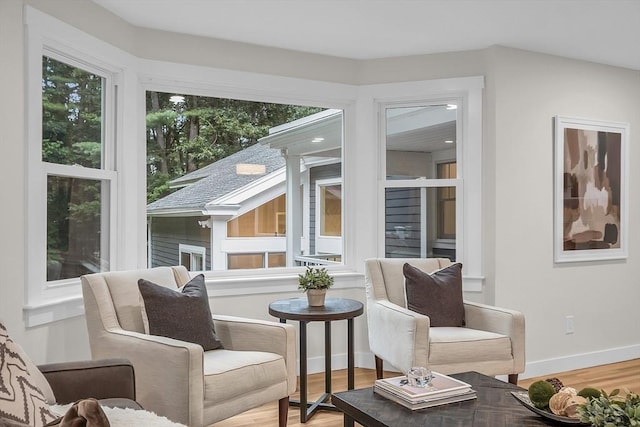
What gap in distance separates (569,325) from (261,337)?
257 cm

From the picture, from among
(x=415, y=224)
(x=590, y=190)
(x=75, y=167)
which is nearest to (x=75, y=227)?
(x=75, y=167)

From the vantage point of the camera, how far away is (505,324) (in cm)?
322

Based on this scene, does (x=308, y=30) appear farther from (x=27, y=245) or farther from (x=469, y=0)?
(x=27, y=245)

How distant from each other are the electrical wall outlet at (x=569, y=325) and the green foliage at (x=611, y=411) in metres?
2.67

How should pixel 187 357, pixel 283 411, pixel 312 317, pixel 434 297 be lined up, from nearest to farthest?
pixel 187 357 → pixel 283 411 → pixel 312 317 → pixel 434 297

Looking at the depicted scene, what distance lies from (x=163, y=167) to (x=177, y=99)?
476mm

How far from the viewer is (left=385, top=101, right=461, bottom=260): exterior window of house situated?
4.16 m

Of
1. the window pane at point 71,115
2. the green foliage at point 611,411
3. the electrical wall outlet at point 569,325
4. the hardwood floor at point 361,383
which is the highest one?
the window pane at point 71,115

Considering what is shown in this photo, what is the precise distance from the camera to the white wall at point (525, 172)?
3.90 m

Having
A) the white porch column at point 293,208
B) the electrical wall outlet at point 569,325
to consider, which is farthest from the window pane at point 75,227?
the electrical wall outlet at point 569,325

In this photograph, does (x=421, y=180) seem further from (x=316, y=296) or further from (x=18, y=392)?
(x=18, y=392)

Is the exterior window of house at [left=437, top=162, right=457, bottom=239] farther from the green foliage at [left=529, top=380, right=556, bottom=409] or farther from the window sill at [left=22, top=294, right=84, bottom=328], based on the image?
the window sill at [left=22, top=294, right=84, bottom=328]

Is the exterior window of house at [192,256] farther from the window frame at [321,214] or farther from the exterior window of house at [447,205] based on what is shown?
the exterior window of house at [447,205]

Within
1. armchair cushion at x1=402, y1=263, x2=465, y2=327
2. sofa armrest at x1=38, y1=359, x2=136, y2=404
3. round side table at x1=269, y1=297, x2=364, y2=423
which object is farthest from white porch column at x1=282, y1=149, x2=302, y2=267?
sofa armrest at x1=38, y1=359, x2=136, y2=404
